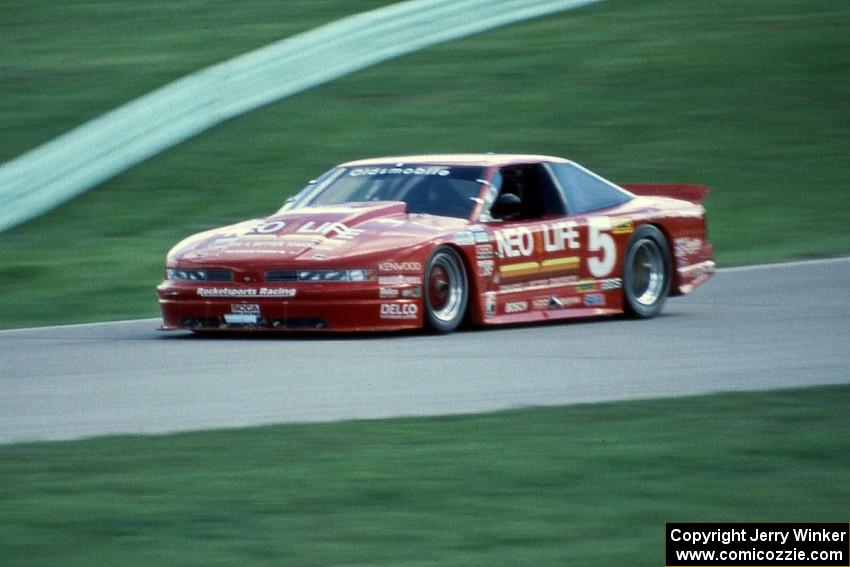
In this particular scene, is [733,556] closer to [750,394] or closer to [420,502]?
[420,502]

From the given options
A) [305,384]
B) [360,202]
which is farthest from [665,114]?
[305,384]

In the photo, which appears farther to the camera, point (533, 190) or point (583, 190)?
point (583, 190)

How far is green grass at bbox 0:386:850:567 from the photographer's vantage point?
16.6 ft

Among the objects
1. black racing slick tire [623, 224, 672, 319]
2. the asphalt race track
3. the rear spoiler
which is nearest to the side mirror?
the asphalt race track

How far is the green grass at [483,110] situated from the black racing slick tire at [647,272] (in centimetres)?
327

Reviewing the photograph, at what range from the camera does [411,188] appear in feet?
38.6

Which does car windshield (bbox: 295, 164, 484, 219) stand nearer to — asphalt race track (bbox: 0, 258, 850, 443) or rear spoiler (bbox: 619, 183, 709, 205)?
asphalt race track (bbox: 0, 258, 850, 443)

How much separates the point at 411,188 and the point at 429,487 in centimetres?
602

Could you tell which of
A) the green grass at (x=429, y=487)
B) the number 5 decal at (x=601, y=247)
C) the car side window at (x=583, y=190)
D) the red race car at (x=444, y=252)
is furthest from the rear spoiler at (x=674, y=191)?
the green grass at (x=429, y=487)

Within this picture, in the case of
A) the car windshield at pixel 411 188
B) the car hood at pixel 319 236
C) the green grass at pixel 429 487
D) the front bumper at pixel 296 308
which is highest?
the car windshield at pixel 411 188

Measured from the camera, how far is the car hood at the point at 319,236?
10.8 metres

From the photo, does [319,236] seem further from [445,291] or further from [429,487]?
[429,487]

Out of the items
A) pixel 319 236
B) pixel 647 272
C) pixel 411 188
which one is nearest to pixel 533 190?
pixel 411 188

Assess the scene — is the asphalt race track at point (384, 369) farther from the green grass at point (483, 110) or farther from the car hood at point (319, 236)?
the green grass at point (483, 110)
